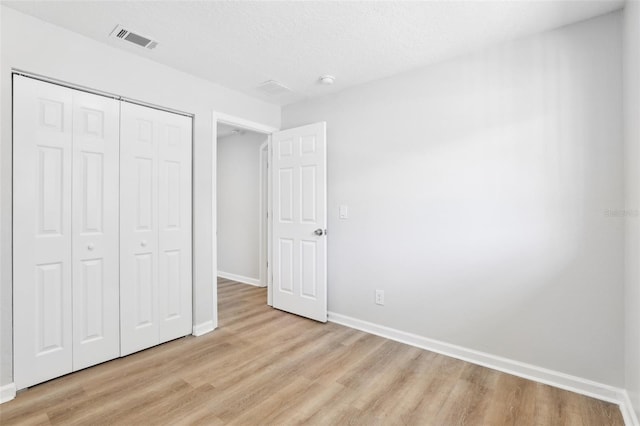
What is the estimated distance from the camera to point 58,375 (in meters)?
2.09

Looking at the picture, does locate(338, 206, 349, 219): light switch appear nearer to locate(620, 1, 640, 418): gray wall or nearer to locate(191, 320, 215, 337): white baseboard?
locate(191, 320, 215, 337): white baseboard

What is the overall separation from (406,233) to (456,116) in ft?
3.53

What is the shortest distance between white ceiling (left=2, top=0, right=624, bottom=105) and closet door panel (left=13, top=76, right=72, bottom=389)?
2.04 ft

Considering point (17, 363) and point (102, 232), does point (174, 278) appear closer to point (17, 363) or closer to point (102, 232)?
point (102, 232)

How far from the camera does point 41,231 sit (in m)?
2.03

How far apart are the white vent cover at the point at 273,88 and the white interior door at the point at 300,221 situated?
414 mm

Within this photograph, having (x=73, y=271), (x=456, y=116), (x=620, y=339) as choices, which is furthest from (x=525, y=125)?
(x=73, y=271)

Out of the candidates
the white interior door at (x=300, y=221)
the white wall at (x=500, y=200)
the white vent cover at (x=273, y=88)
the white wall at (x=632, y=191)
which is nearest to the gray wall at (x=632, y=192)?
the white wall at (x=632, y=191)

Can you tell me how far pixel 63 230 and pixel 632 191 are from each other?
356cm

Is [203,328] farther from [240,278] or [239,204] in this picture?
[239,204]

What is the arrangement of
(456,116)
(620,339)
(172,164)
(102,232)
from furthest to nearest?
(172,164) < (456,116) < (102,232) < (620,339)

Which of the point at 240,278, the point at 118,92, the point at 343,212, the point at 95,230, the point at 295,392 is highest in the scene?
the point at 118,92

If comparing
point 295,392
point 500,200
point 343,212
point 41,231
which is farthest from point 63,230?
point 500,200

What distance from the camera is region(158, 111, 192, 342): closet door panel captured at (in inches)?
104
